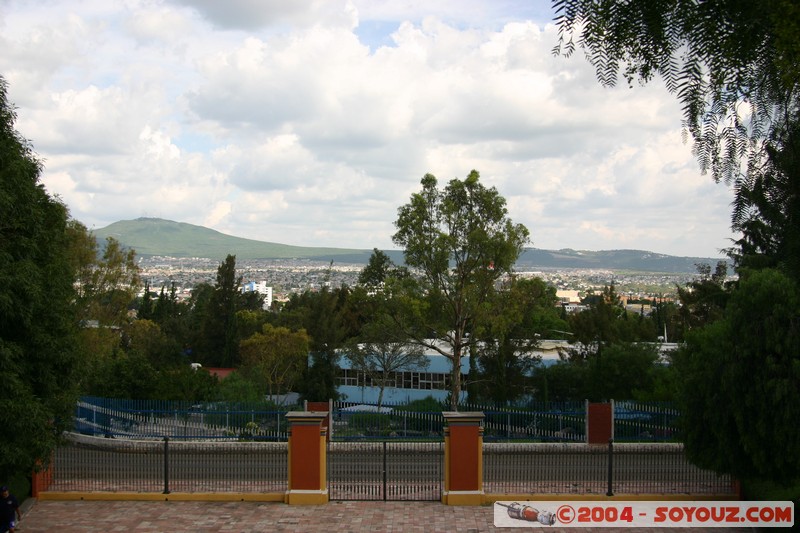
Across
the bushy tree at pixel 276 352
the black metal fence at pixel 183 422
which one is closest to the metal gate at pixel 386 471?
the black metal fence at pixel 183 422

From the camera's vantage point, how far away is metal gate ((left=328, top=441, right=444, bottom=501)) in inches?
554

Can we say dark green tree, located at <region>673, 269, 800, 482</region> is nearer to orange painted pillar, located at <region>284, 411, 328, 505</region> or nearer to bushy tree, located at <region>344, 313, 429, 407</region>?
orange painted pillar, located at <region>284, 411, 328, 505</region>

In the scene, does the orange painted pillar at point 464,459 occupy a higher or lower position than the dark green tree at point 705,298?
lower

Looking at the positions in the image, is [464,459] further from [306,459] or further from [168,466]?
[168,466]

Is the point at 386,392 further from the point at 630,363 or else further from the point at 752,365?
the point at 752,365

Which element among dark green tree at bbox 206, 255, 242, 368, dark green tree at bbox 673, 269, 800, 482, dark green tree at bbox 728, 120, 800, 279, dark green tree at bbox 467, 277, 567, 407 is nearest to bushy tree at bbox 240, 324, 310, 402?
dark green tree at bbox 467, 277, 567, 407

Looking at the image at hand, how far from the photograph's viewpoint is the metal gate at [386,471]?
554 inches

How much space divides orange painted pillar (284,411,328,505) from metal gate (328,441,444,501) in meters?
0.51

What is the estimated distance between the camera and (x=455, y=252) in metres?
24.6

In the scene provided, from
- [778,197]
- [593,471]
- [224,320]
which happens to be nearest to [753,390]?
[593,471]

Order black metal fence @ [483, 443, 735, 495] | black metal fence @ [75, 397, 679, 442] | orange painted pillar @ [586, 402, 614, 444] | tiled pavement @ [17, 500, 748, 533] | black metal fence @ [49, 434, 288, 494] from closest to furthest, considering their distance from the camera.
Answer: tiled pavement @ [17, 500, 748, 533] → black metal fence @ [483, 443, 735, 495] → black metal fence @ [49, 434, 288, 494] → orange painted pillar @ [586, 402, 614, 444] → black metal fence @ [75, 397, 679, 442]

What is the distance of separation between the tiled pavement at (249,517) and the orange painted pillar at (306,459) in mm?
219

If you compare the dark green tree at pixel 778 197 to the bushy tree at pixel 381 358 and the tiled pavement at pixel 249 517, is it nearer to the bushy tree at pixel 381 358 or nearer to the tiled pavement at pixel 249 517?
the tiled pavement at pixel 249 517

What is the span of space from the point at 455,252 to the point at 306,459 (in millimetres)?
12115
